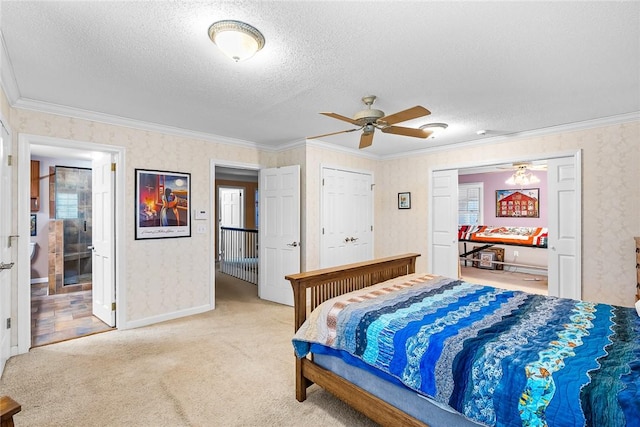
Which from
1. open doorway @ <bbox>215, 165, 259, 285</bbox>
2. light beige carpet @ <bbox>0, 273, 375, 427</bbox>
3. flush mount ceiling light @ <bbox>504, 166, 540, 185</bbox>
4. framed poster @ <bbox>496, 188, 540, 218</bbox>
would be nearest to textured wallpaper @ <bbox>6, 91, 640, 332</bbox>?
light beige carpet @ <bbox>0, 273, 375, 427</bbox>

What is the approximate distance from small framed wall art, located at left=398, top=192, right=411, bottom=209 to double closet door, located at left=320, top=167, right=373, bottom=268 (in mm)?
510

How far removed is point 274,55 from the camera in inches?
84.4

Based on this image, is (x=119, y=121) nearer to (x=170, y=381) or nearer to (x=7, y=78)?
(x=7, y=78)

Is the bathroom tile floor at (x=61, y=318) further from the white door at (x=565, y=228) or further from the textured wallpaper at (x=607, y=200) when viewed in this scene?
the textured wallpaper at (x=607, y=200)

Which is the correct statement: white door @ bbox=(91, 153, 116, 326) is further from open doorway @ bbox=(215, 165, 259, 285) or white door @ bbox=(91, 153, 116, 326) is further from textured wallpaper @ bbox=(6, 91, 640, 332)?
open doorway @ bbox=(215, 165, 259, 285)

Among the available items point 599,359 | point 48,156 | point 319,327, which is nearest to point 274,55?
point 319,327

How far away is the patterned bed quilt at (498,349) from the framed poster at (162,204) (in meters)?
2.53

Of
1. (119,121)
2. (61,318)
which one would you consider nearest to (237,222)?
(61,318)

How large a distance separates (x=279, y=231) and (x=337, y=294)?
2.28m

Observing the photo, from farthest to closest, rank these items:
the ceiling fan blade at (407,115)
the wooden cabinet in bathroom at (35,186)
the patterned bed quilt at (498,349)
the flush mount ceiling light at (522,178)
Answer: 1. the flush mount ceiling light at (522,178)
2. the wooden cabinet in bathroom at (35,186)
3. the ceiling fan blade at (407,115)
4. the patterned bed quilt at (498,349)

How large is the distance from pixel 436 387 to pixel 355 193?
402cm

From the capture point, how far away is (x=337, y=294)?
8.49ft

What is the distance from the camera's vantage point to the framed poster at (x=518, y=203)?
7293 mm

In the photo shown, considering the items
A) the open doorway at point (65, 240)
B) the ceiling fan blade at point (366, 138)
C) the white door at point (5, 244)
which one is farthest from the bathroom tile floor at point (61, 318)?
the ceiling fan blade at point (366, 138)
